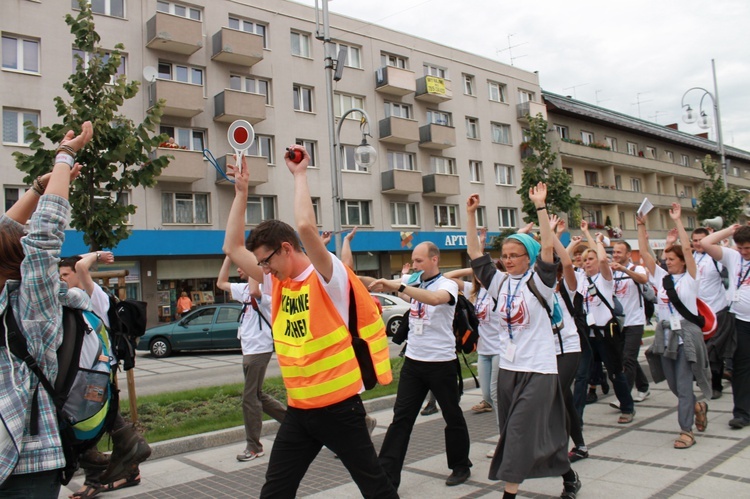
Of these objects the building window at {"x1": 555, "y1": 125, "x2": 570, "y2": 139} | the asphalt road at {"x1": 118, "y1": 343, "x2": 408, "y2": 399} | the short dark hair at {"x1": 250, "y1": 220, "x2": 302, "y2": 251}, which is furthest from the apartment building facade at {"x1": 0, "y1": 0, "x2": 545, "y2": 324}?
the short dark hair at {"x1": 250, "y1": 220, "x2": 302, "y2": 251}

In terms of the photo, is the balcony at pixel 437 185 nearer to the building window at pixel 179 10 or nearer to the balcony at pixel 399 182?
the balcony at pixel 399 182

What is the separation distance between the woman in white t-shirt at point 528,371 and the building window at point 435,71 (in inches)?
1380

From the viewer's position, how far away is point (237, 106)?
28281mm

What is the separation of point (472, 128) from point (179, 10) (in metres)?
20.1

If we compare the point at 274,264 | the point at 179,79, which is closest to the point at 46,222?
the point at 274,264

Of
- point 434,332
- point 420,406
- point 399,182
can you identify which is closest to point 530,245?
point 434,332

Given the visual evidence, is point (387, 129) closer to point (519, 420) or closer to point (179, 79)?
point (179, 79)

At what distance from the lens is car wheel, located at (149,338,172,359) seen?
59.9 feet

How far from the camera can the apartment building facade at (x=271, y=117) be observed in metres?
24.7

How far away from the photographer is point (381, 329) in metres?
3.60

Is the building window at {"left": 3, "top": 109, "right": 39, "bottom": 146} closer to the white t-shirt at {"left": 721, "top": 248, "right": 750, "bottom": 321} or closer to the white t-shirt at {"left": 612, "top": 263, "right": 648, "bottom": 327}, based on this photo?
the white t-shirt at {"left": 612, "top": 263, "right": 648, "bottom": 327}

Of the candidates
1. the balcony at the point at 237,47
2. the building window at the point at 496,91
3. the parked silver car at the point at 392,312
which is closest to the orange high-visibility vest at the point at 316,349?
the parked silver car at the point at 392,312

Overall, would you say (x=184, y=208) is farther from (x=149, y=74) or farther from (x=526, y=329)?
(x=526, y=329)

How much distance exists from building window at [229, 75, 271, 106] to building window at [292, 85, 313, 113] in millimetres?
1548
